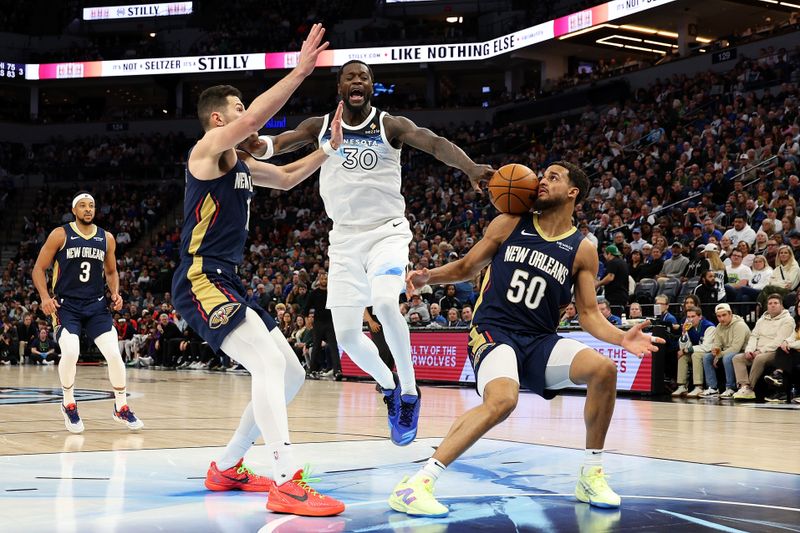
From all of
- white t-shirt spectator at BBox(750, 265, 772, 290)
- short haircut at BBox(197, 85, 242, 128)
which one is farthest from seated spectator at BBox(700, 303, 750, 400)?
short haircut at BBox(197, 85, 242, 128)

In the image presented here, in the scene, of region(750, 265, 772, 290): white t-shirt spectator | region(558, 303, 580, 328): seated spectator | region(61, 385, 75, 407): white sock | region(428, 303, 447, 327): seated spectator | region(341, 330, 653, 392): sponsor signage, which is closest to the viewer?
region(61, 385, 75, 407): white sock

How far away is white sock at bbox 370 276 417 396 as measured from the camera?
602 centimetres

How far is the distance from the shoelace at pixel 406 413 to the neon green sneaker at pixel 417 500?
5.71 ft

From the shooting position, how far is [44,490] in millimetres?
4836

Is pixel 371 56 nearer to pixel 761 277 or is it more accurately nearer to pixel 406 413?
pixel 761 277

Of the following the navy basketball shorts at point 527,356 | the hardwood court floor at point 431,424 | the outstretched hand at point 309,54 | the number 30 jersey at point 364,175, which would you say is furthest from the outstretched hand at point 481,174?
the hardwood court floor at point 431,424

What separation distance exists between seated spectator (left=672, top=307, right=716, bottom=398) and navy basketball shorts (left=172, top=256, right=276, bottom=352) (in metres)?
8.52

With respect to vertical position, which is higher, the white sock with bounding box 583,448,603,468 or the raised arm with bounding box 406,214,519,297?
the raised arm with bounding box 406,214,519,297

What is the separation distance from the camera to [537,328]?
4.90 metres

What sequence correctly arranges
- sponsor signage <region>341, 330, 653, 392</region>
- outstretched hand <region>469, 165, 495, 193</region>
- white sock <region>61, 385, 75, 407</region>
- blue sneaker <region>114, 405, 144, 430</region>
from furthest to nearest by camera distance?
sponsor signage <region>341, 330, 653, 392</region>
blue sneaker <region>114, 405, 144, 430</region>
white sock <region>61, 385, 75, 407</region>
outstretched hand <region>469, 165, 495, 193</region>

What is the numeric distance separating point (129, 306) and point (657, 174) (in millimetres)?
15334

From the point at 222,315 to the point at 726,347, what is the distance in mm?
8904

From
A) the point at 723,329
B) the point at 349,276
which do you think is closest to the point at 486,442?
the point at 349,276

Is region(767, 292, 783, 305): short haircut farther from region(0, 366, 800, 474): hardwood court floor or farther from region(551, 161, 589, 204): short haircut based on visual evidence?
region(551, 161, 589, 204): short haircut
